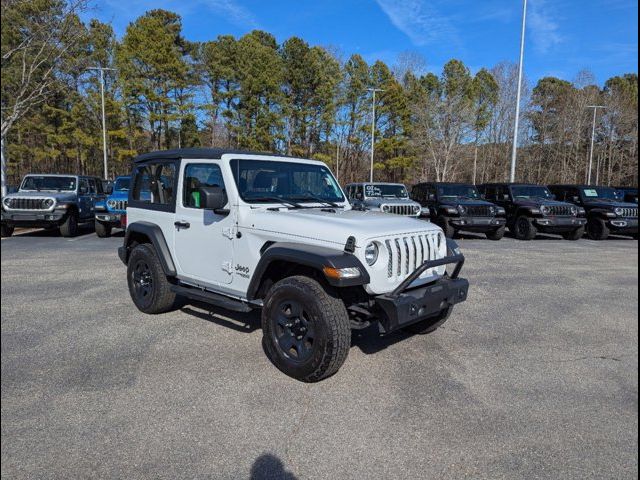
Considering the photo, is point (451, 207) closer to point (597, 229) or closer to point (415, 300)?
point (597, 229)

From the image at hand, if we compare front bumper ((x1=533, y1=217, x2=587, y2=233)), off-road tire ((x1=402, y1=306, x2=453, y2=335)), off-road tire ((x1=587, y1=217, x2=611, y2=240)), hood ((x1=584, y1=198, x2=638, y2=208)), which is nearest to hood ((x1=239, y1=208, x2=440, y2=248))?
off-road tire ((x1=402, y1=306, x2=453, y2=335))

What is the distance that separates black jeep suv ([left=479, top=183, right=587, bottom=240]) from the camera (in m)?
13.5

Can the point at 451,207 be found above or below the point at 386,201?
below

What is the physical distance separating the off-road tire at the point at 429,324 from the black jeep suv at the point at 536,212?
1032cm

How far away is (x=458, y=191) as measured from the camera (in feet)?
48.1

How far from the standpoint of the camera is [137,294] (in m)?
5.50

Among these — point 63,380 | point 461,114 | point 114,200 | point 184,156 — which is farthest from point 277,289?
point 461,114

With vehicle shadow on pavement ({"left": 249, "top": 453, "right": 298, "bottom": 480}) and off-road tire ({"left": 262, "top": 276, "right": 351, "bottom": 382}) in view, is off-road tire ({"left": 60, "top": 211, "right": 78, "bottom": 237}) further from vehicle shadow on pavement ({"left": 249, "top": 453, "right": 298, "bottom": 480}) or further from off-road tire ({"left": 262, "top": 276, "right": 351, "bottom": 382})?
vehicle shadow on pavement ({"left": 249, "top": 453, "right": 298, "bottom": 480})

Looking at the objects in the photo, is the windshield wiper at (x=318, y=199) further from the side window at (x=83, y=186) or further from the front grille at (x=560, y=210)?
the front grille at (x=560, y=210)

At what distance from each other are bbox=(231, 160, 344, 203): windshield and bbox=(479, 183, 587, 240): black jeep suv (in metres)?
10.5

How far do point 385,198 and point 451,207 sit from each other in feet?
6.64

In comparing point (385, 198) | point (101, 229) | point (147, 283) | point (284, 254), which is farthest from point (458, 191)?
point (284, 254)

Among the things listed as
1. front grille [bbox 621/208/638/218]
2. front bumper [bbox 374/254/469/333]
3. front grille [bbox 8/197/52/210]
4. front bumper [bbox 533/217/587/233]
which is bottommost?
front bumper [bbox 374/254/469/333]

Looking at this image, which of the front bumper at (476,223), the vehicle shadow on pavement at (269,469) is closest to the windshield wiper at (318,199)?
the vehicle shadow on pavement at (269,469)
